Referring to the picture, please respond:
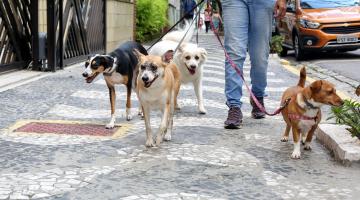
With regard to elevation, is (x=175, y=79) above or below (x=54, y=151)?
above

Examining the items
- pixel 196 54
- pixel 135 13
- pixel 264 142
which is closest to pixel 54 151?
pixel 264 142

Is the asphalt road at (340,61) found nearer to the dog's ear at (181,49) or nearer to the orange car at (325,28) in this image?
the orange car at (325,28)

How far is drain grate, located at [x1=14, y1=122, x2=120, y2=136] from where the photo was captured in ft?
18.2

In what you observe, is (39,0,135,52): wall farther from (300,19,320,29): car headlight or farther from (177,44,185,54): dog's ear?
(177,44,185,54): dog's ear

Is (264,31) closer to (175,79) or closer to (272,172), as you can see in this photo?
(175,79)

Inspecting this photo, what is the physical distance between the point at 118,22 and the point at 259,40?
11294mm

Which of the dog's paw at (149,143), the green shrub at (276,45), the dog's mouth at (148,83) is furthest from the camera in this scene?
the green shrub at (276,45)

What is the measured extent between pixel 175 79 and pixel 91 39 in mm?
8183

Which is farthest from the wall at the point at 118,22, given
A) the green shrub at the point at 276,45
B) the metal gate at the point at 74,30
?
the green shrub at the point at 276,45

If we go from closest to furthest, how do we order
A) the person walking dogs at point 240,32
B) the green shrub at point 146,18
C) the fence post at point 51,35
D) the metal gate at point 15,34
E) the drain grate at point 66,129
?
the drain grate at point 66,129 < the person walking dogs at point 240,32 < the metal gate at point 15,34 < the fence post at point 51,35 < the green shrub at point 146,18

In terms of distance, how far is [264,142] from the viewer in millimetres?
5406

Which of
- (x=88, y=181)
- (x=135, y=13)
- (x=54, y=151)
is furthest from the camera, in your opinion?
(x=135, y=13)

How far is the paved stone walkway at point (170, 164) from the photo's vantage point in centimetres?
384

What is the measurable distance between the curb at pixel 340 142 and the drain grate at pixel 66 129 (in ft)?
6.51
